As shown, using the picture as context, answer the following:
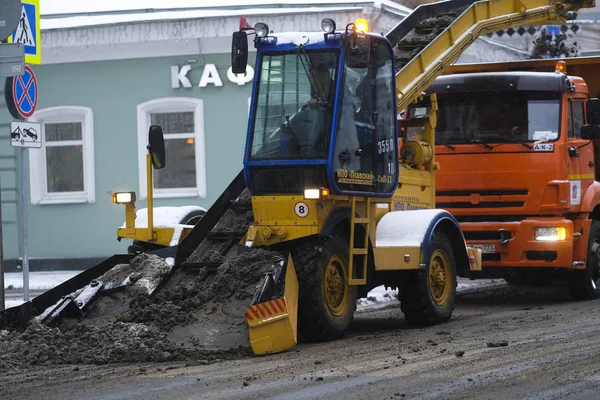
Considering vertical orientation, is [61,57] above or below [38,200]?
above

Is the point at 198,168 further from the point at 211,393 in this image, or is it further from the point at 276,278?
the point at 211,393

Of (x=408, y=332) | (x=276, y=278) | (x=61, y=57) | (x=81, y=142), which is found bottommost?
(x=408, y=332)

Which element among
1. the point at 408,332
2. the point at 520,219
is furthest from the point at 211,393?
the point at 520,219

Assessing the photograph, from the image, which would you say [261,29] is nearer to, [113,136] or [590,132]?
[590,132]

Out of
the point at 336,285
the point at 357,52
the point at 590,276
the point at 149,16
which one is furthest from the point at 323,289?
the point at 149,16

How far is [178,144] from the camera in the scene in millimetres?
21641

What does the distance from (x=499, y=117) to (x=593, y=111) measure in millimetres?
1146

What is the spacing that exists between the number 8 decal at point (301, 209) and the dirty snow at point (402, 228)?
1132 millimetres

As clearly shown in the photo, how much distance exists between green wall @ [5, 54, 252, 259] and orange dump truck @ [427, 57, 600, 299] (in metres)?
7.10

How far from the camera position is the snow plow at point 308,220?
10305mm

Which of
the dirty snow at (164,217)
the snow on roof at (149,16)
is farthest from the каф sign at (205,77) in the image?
the dirty snow at (164,217)

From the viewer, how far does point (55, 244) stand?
21906 millimetres

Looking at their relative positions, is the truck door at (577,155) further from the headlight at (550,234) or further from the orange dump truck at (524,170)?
the headlight at (550,234)

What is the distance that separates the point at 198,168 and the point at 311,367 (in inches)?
502
